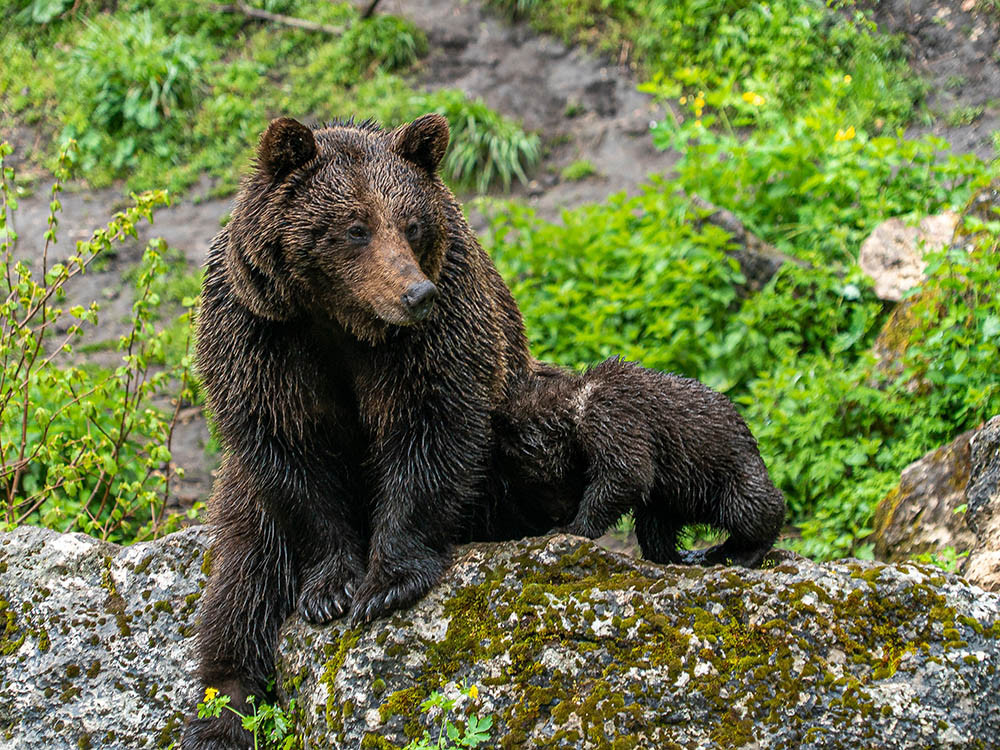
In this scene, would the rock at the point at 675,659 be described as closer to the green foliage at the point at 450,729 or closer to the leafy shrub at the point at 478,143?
the green foliage at the point at 450,729

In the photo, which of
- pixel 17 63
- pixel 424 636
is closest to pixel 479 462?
pixel 424 636

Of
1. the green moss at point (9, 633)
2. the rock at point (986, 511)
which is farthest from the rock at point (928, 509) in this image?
the green moss at point (9, 633)

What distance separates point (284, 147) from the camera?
4340mm

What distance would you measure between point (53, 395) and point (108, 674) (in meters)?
3.72

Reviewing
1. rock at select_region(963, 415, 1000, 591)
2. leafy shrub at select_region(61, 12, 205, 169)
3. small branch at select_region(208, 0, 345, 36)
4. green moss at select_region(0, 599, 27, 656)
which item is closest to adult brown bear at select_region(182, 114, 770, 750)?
green moss at select_region(0, 599, 27, 656)

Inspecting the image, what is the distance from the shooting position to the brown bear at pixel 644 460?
4.83m

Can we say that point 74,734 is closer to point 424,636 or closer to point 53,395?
point 424,636

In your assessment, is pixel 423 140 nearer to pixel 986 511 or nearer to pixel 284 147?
pixel 284 147

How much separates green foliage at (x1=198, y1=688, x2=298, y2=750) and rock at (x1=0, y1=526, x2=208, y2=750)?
1.04ft

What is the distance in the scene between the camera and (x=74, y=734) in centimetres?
459

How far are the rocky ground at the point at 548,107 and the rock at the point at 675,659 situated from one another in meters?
5.35

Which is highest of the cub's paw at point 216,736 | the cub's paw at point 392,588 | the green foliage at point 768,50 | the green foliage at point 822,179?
the green foliage at point 768,50

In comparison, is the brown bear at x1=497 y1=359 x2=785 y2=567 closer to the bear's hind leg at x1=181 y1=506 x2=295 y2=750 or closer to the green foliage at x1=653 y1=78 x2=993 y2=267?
the bear's hind leg at x1=181 y1=506 x2=295 y2=750

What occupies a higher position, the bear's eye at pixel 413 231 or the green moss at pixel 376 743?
the bear's eye at pixel 413 231
